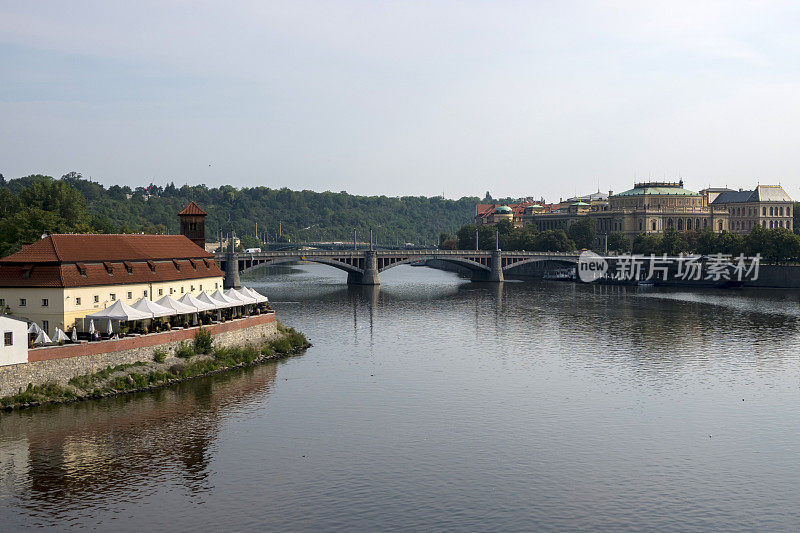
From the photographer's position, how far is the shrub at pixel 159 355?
63781 millimetres

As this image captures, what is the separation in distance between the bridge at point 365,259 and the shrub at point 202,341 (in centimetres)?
8013

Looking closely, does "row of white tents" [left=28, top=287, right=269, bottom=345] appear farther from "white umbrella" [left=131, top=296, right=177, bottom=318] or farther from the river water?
the river water

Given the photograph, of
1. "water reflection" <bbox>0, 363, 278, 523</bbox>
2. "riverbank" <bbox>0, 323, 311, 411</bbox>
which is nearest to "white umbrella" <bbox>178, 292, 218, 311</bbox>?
"riverbank" <bbox>0, 323, 311, 411</bbox>

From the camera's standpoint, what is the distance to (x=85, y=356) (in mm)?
58000

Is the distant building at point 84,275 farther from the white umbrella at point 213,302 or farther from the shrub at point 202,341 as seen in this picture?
the shrub at point 202,341

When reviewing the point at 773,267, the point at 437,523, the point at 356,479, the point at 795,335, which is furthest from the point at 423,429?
the point at 773,267

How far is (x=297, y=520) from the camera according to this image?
127 ft

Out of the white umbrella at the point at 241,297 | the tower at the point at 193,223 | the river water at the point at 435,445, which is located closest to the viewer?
the river water at the point at 435,445

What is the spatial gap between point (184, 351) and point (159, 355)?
2.91 metres

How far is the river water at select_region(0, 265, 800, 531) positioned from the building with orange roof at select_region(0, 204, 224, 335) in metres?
10.6

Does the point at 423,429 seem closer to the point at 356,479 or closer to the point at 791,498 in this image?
the point at 356,479

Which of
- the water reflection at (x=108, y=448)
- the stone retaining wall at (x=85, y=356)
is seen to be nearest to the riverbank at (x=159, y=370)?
the stone retaining wall at (x=85, y=356)

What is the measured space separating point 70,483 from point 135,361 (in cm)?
1995

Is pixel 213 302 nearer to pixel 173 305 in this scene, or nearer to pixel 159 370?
pixel 173 305
